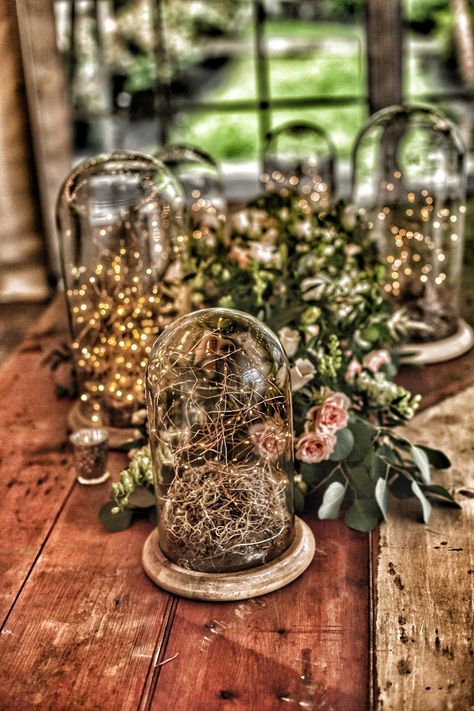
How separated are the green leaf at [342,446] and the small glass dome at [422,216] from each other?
0.74 metres

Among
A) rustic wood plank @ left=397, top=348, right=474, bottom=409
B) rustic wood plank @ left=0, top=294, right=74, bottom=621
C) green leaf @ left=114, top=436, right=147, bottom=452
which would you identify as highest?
green leaf @ left=114, top=436, right=147, bottom=452

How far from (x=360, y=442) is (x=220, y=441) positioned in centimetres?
28

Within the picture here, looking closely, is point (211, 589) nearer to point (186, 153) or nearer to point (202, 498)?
point (202, 498)

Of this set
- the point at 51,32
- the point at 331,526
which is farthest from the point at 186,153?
the point at 331,526

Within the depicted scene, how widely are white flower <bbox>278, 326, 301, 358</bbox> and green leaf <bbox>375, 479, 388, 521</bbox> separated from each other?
299 mm

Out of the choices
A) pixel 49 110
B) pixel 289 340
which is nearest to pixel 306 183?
pixel 49 110

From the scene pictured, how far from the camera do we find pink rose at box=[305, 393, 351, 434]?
1488mm

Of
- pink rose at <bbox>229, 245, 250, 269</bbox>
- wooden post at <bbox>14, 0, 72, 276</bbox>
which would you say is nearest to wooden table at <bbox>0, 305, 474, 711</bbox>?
pink rose at <bbox>229, 245, 250, 269</bbox>

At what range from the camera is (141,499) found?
152 cm

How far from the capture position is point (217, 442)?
1364 millimetres

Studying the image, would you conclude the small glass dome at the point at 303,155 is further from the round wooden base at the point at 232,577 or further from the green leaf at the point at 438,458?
the round wooden base at the point at 232,577

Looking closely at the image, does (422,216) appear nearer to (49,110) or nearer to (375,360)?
(375,360)

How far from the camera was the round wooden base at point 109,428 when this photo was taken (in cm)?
181

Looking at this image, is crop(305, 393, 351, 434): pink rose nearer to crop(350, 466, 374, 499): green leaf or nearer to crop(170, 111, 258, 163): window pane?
crop(350, 466, 374, 499): green leaf
